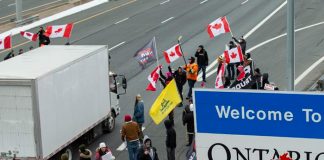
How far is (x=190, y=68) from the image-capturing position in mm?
24000

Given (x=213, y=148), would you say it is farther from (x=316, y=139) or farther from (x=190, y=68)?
(x=190, y=68)

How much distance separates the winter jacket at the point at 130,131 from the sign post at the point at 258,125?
478 inches

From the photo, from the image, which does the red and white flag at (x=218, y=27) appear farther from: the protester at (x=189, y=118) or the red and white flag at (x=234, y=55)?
the protester at (x=189, y=118)

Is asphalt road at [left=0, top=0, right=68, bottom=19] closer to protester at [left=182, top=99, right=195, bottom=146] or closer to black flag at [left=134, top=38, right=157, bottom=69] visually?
black flag at [left=134, top=38, right=157, bottom=69]

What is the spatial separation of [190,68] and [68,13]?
22557 mm

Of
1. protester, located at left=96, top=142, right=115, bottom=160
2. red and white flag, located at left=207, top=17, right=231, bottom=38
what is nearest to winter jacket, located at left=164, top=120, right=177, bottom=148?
protester, located at left=96, top=142, right=115, bottom=160

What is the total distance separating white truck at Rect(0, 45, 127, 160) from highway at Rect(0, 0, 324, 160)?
1672mm

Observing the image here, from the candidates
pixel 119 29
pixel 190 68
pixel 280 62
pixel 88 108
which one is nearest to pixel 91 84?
pixel 88 108

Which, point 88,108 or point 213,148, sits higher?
point 213,148

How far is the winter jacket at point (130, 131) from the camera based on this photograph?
56.7ft

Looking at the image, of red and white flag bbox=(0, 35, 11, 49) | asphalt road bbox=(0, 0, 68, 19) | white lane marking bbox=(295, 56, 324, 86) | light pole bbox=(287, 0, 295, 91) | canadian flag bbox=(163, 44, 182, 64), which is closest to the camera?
light pole bbox=(287, 0, 295, 91)

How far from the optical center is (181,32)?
1470 inches

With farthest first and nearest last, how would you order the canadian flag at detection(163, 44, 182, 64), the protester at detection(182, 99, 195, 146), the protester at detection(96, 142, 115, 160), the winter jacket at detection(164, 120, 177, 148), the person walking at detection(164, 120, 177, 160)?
the canadian flag at detection(163, 44, 182, 64) < the protester at detection(182, 99, 195, 146) < the winter jacket at detection(164, 120, 177, 148) < the person walking at detection(164, 120, 177, 160) < the protester at detection(96, 142, 115, 160)

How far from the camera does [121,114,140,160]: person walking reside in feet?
56.7
